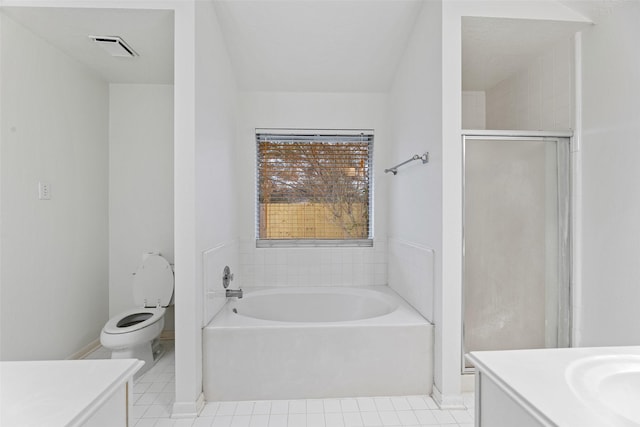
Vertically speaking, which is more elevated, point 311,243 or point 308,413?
point 311,243

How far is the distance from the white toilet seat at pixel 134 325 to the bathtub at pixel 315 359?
0.59 m

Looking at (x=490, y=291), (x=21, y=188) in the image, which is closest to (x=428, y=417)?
(x=490, y=291)

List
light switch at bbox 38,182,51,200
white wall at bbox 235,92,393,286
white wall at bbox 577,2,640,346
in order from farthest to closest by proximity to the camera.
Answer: white wall at bbox 235,92,393,286, light switch at bbox 38,182,51,200, white wall at bbox 577,2,640,346

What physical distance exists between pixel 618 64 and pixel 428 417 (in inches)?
82.4

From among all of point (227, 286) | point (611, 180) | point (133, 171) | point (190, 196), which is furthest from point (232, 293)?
point (611, 180)

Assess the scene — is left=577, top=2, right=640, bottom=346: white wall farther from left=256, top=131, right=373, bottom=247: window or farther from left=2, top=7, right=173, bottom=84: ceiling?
left=2, top=7, right=173, bottom=84: ceiling

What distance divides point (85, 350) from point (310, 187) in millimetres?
2202

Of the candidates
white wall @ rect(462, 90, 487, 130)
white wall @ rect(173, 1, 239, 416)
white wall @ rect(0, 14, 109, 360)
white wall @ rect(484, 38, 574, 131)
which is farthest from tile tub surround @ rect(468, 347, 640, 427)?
white wall @ rect(0, 14, 109, 360)

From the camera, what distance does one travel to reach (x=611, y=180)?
6.07 ft

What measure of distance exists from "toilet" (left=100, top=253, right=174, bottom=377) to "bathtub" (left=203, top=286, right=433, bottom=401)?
0.60m

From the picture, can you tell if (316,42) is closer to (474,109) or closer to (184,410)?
(474,109)

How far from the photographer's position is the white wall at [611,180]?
5.65 feet

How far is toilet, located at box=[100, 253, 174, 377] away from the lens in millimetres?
2215

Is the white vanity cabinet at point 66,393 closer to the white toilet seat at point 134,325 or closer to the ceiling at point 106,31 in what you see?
the white toilet seat at point 134,325
